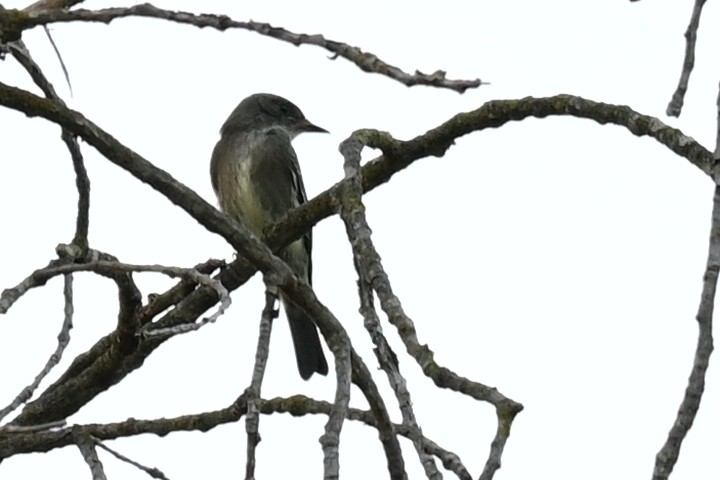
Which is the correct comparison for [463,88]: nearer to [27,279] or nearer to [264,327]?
[264,327]

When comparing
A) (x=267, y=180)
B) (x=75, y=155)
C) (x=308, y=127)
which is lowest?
(x=75, y=155)

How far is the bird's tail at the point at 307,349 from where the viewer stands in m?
9.34

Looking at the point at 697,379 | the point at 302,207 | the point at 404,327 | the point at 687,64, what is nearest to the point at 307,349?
the point at 302,207

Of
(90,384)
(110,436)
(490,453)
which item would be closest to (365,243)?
(490,453)

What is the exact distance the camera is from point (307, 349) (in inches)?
370

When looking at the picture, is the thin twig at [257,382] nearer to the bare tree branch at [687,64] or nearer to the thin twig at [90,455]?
the thin twig at [90,455]

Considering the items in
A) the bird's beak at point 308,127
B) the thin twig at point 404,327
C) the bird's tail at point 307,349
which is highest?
the bird's beak at point 308,127

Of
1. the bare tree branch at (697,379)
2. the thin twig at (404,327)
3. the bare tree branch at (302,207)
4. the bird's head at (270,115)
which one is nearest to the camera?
the bare tree branch at (697,379)

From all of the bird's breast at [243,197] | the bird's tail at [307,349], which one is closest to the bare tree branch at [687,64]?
the bird's breast at [243,197]

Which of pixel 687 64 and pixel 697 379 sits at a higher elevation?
pixel 687 64

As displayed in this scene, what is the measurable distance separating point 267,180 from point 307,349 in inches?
43.4

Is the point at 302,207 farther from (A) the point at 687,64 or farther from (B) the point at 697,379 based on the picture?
(B) the point at 697,379

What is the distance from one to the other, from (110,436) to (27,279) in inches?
30.5

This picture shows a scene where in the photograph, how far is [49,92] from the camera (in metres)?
4.51
